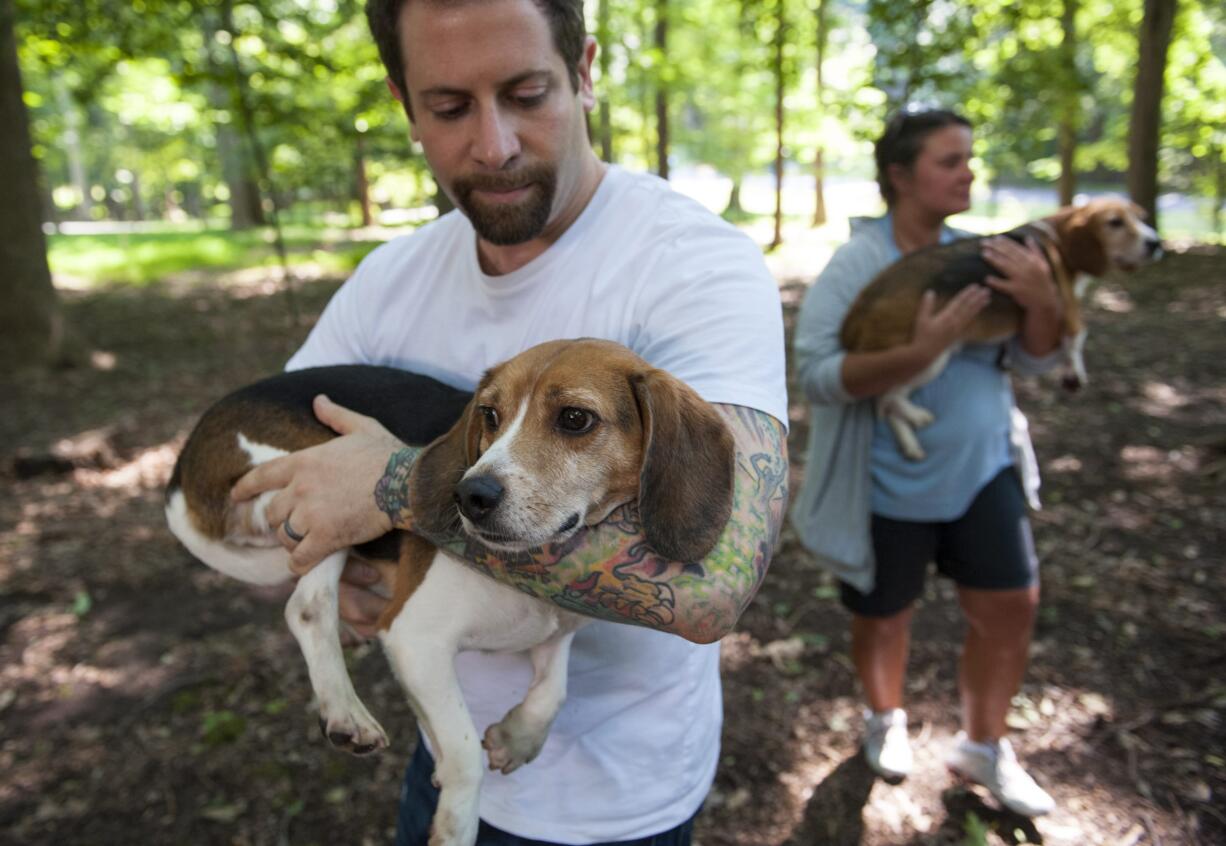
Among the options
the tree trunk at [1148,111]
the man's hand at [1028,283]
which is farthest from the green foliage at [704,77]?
the man's hand at [1028,283]

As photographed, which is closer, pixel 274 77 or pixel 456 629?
pixel 456 629

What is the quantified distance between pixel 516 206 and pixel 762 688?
3.28 meters

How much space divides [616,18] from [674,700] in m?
16.4

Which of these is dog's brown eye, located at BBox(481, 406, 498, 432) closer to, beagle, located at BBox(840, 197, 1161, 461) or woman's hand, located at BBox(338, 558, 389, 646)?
woman's hand, located at BBox(338, 558, 389, 646)

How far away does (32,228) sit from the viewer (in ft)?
31.0

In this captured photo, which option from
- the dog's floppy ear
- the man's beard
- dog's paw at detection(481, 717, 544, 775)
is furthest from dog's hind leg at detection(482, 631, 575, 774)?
the dog's floppy ear

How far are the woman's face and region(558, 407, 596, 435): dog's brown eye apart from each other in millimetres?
2395

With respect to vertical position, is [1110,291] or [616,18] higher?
[616,18]

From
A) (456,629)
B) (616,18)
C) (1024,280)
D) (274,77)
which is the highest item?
(616,18)

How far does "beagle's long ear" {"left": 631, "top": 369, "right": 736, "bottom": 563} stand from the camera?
1418 mm

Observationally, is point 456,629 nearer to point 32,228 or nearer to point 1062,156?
point 32,228

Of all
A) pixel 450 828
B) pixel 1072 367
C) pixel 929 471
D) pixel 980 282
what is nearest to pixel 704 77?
pixel 1072 367

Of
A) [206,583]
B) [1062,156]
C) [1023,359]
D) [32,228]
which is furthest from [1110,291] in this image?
[32,228]

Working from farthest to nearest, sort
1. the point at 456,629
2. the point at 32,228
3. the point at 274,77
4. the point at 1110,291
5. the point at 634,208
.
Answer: the point at 1110,291 → the point at 32,228 → the point at 274,77 → the point at 634,208 → the point at 456,629
